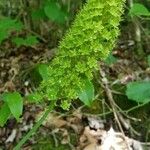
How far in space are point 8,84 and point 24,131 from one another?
1.65 feet

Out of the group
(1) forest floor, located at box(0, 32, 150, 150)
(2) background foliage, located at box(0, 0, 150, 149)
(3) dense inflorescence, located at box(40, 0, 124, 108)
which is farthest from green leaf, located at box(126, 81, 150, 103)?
(3) dense inflorescence, located at box(40, 0, 124, 108)

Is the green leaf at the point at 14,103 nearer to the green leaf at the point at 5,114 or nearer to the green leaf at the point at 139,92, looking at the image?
the green leaf at the point at 5,114

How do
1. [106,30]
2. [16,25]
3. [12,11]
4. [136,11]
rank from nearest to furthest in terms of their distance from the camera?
1. [106,30]
2. [136,11]
3. [16,25]
4. [12,11]

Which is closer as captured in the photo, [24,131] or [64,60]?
[64,60]

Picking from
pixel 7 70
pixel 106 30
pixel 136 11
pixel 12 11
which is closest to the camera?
pixel 106 30

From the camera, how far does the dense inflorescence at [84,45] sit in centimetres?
194

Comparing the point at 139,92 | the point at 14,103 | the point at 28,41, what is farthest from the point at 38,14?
the point at 14,103

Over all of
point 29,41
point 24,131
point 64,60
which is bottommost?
point 24,131

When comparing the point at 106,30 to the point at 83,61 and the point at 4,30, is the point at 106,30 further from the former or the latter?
the point at 4,30

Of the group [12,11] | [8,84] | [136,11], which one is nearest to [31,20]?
[12,11]

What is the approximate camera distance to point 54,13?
3592 mm

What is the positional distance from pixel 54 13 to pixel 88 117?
77cm

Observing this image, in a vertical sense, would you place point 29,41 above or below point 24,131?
above

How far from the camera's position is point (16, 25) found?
359cm
